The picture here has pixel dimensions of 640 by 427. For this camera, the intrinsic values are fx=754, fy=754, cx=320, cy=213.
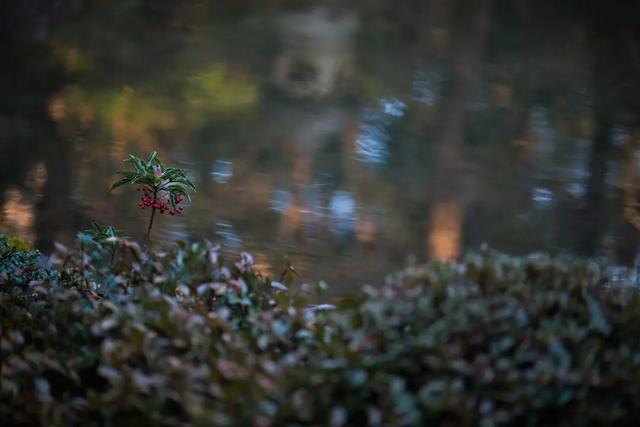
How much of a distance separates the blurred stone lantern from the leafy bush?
3.74 meters

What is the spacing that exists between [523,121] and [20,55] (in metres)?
3.48

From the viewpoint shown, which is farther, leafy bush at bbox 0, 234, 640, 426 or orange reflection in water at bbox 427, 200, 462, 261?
orange reflection in water at bbox 427, 200, 462, 261

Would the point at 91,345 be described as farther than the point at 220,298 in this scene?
No

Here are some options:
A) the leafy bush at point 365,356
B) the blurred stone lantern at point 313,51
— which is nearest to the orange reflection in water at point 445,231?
the blurred stone lantern at point 313,51

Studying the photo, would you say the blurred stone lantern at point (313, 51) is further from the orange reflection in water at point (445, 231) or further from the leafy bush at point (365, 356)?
the leafy bush at point (365, 356)

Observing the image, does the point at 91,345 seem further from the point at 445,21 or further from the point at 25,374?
the point at 445,21

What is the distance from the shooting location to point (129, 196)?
12.4 ft

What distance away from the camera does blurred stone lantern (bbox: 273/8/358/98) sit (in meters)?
5.18

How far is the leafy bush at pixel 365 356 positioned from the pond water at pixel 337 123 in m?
1.31

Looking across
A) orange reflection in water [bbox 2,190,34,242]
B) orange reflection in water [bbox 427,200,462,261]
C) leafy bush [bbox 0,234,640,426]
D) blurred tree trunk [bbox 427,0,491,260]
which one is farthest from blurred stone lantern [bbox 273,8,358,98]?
leafy bush [bbox 0,234,640,426]

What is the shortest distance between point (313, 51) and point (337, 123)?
3.84 ft

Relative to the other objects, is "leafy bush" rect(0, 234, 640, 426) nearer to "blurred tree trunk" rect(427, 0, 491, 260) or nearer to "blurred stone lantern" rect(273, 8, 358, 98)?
"blurred tree trunk" rect(427, 0, 491, 260)

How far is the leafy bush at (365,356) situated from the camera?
111cm

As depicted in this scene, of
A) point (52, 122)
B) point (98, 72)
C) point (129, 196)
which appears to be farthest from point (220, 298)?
point (98, 72)
